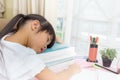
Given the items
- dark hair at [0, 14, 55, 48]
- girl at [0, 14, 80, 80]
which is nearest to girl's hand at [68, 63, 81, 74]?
girl at [0, 14, 80, 80]

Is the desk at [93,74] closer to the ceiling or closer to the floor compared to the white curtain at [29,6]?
closer to the floor

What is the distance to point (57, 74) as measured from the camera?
0.89m

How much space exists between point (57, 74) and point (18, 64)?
0.73ft

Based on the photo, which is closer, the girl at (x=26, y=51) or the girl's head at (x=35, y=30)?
the girl at (x=26, y=51)

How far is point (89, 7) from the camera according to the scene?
1692mm

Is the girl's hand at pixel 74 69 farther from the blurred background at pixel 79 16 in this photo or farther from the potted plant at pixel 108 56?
the blurred background at pixel 79 16

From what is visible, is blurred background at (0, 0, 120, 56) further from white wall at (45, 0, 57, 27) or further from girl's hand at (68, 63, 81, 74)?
girl's hand at (68, 63, 81, 74)

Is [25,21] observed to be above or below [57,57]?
above

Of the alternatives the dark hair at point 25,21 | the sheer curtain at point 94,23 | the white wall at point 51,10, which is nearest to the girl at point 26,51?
the dark hair at point 25,21

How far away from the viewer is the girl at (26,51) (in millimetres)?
752

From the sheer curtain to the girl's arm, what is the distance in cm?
65

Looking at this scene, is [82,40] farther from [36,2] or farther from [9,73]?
[9,73]

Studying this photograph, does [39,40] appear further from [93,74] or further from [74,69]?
[93,74]

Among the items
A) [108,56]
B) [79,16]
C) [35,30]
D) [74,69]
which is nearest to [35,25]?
[35,30]
